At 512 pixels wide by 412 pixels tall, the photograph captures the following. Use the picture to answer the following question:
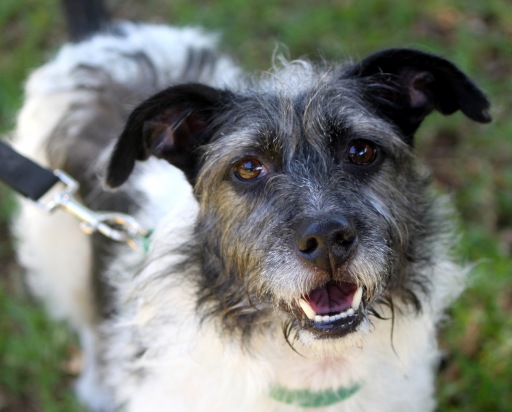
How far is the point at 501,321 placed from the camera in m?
4.62

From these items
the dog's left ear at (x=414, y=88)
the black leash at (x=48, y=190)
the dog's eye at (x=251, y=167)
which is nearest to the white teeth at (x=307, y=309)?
the dog's eye at (x=251, y=167)

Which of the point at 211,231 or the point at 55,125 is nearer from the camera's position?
the point at 211,231

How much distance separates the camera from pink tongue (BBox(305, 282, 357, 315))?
9.11ft

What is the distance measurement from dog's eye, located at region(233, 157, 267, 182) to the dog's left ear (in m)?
0.57

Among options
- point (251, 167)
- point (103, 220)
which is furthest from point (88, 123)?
point (251, 167)

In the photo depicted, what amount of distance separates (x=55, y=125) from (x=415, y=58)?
2.29 m

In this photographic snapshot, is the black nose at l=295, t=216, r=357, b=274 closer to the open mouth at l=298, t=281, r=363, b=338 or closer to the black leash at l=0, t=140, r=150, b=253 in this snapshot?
the open mouth at l=298, t=281, r=363, b=338

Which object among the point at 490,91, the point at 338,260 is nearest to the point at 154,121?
the point at 338,260

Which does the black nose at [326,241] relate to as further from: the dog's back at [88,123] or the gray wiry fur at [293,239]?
the dog's back at [88,123]

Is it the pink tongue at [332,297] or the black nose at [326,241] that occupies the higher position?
the black nose at [326,241]

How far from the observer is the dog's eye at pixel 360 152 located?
2.94 meters

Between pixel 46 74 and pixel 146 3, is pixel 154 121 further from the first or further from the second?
pixel 146 3

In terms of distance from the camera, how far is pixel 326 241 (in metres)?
2.57

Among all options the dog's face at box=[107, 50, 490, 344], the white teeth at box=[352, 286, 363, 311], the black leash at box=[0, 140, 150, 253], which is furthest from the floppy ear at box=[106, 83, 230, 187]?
the white teeth at box=[352, 286, 363, 311]
